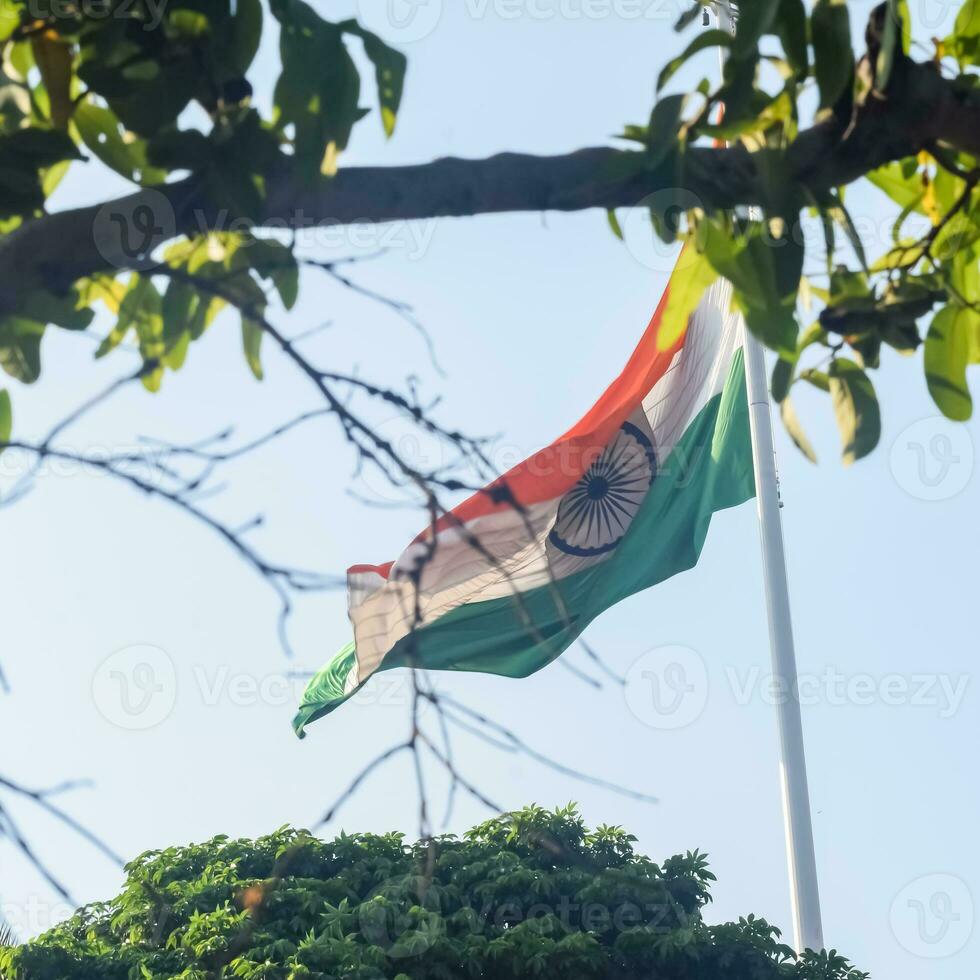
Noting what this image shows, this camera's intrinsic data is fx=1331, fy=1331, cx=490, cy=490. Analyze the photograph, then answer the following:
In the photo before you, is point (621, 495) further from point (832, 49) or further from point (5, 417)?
point (832, 49)

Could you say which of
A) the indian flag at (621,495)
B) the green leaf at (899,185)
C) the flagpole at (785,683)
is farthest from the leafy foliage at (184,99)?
the flagpole at (785,683)

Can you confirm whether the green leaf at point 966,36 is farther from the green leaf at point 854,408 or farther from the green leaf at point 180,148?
the green leaf at point 180,148

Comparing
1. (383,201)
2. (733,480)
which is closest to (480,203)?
(383,201)

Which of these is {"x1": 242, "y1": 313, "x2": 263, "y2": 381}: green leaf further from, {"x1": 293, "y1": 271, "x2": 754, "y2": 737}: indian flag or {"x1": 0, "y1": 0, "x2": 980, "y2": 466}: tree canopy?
{"x1": 293, "y1": 271, "x2": 754, "y2": 737}: indian flag

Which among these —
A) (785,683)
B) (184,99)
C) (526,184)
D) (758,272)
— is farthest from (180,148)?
(785,683)

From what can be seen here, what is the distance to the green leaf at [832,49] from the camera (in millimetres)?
1327

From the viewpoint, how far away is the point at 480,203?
1.35 metres

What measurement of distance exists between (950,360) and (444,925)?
6.85 m

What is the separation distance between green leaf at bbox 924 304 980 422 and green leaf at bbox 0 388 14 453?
1.18m

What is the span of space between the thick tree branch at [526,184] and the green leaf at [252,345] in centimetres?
42

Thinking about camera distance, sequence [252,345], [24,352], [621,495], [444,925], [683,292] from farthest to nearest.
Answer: [444,925] < [621,495] < [252,345] < [24,352] < [683,292]

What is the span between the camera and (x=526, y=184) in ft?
4.40

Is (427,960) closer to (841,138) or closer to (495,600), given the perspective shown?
(495,600)

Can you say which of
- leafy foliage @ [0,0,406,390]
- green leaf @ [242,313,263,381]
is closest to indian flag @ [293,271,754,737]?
green leaf @ [242,313,263,381]
